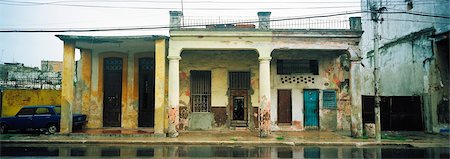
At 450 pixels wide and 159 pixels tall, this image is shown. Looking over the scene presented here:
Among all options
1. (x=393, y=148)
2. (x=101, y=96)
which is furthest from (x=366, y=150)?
(x=101, y=96)

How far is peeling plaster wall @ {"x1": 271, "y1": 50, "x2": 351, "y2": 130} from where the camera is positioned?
17109mm

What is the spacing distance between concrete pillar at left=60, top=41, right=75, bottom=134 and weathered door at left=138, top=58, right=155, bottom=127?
3.52 m

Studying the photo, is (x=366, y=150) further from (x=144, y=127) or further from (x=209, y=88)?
(x=144, y=127)

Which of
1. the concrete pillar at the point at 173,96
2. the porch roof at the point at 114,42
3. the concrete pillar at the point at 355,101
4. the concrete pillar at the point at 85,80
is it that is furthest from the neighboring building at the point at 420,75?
the concrete pillar at the point at 85,80

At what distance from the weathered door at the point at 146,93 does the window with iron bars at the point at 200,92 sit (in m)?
2.27

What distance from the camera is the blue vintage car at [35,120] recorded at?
15039 mm

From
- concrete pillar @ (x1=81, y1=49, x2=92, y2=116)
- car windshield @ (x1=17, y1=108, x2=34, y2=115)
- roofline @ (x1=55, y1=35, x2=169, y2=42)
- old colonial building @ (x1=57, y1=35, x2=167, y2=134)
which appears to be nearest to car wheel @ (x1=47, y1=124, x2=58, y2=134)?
car windshield @ (x1=17, y1=108, x2=34, y2=115)

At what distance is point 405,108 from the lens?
54.7ft

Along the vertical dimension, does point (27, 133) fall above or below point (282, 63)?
below

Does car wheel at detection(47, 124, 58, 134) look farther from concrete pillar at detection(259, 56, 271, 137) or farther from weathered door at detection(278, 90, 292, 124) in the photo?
weathered door at detection(278, 90, 292, 124)

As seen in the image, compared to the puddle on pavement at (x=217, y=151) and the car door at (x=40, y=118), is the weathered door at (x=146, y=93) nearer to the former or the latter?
the car door at (x=40, y=118)

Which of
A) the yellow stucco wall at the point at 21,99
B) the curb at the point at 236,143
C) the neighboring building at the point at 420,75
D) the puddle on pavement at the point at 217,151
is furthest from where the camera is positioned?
the yellow stucco wall at the point at 21,99

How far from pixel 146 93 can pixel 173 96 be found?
10.6 feet

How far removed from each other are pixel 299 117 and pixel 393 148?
556 cm
